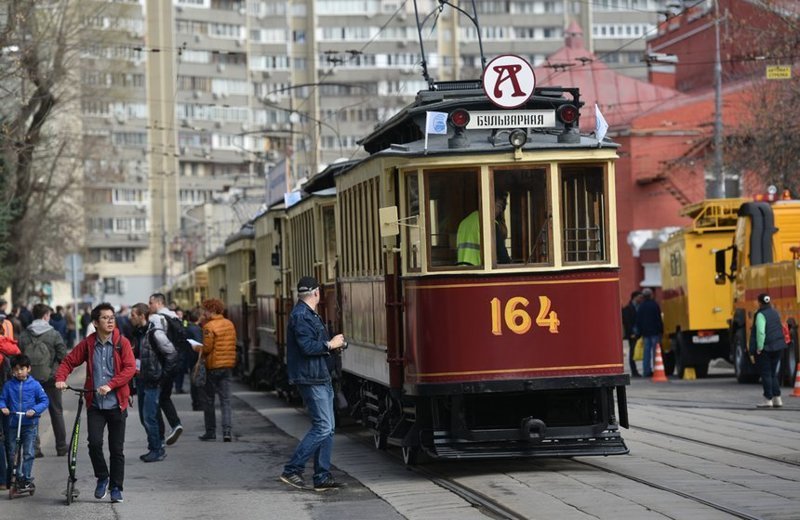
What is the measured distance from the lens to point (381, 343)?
1578 cm

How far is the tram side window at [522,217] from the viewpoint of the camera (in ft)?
47.5

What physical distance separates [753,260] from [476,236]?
16.4m

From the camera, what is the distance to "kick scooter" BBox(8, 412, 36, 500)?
14656mm

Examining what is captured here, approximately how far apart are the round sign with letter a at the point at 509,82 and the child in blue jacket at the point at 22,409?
4.64m

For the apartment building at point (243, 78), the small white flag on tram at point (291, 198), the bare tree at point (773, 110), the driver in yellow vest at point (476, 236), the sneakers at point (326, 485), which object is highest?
the apartment building at point (243, 78)

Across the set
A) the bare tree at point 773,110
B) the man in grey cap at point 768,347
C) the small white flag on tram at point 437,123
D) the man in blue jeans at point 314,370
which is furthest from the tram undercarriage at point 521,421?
the bare tree at point 773,110

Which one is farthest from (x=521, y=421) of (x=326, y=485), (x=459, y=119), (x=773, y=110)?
(x=773, y=110)

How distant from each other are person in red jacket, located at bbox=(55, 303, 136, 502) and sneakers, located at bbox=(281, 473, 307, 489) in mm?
1456

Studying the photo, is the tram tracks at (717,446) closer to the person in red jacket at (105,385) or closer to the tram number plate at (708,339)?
the person in red jacket at (105,385)

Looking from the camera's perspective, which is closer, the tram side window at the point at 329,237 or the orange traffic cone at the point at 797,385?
the tram side window at the point at 329,237

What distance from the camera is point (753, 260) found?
29875 millimetres

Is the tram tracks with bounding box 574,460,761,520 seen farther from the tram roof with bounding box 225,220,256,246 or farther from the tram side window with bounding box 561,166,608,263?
the tram roof with bounding box 225,220,256,246

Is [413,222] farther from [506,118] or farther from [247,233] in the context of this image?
[247,233]

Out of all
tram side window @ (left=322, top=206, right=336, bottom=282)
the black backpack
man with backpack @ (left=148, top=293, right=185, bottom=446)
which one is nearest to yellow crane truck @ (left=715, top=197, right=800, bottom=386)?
tram side window @ (left=322, top=206, right=336, bottom=282)
